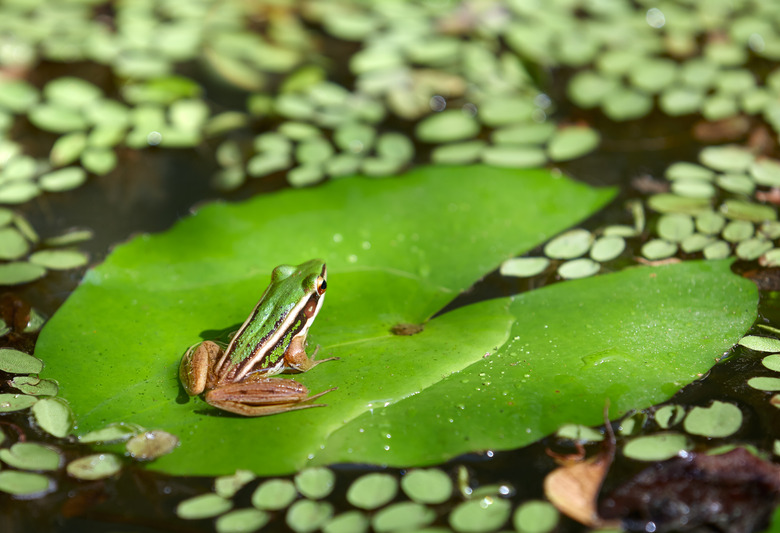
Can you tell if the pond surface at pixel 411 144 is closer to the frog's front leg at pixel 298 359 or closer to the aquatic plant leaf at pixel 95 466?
the aquatic plant leaf at pixel 95 466

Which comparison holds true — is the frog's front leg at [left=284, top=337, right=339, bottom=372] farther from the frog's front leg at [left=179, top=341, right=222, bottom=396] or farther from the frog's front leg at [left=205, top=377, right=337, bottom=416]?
the frog's front leg at [left=179, top=341, right=222, bottom=396]

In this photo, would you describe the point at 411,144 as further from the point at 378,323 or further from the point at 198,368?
the point at 198,368

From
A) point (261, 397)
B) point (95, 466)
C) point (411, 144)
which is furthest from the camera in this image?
point (411, 144)

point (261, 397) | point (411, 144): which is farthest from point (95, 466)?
point (411, 144)

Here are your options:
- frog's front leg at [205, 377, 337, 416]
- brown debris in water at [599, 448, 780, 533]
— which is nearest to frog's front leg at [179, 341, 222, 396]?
frog's front leg at [205, 377, 337, 416]

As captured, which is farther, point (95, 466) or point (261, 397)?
point (261, 397)

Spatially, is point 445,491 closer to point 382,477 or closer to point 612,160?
point 382,477

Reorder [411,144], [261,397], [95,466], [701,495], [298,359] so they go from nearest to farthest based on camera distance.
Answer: [701,495] < [95,466] < [261,397] < [298,359] < [411,144]

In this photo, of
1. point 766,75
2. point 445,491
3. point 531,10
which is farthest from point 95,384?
point 766,75
